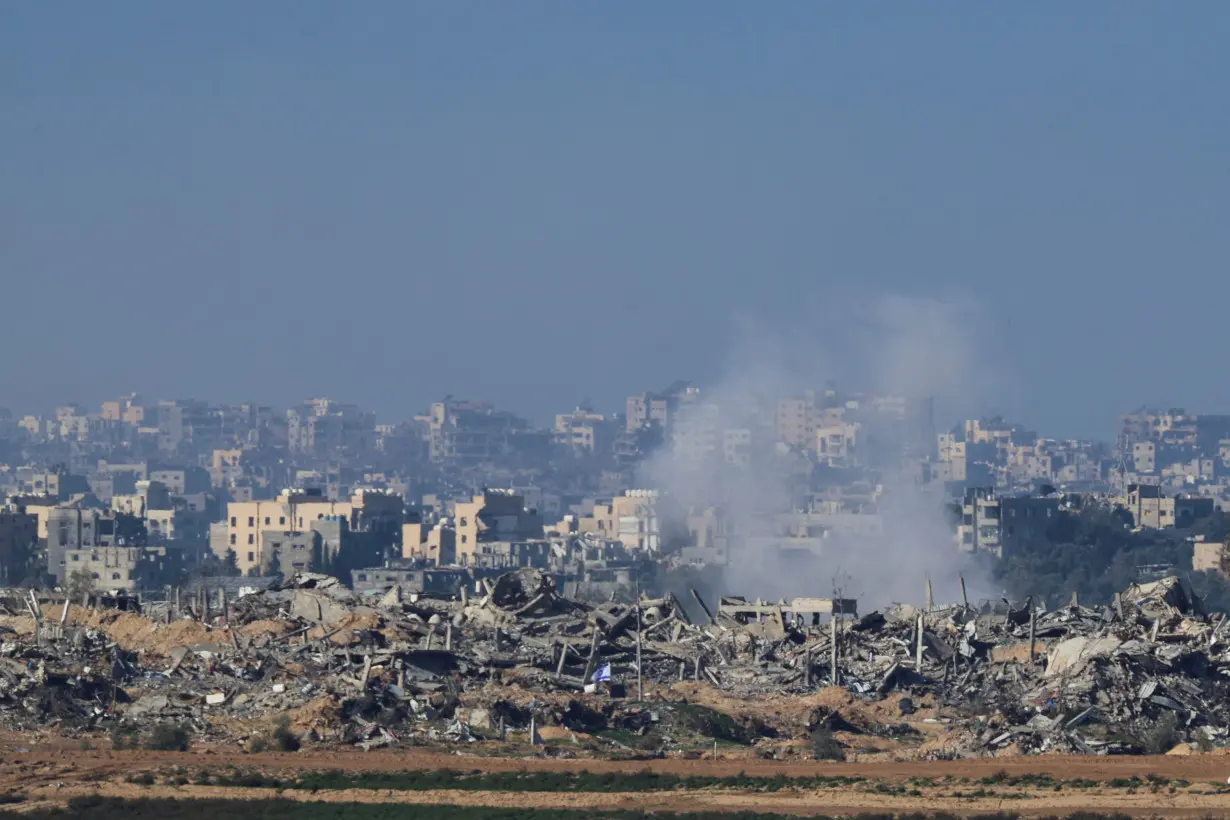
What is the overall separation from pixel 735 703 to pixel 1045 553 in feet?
244

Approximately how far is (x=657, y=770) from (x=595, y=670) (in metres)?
10.3

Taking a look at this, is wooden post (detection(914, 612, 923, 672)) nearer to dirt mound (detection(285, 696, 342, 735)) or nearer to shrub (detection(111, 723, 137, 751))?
dirt mound (detection(285, 696, 342, 735))

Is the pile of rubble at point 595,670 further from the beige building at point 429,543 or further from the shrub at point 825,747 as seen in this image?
the beige building at point 429,543

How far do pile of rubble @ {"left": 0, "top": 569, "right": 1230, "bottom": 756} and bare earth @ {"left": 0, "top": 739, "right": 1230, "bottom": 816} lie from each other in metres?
1.80

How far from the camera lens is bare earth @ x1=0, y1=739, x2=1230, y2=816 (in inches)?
1356

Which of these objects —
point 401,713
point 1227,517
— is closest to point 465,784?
point 401,713

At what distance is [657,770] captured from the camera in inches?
1524

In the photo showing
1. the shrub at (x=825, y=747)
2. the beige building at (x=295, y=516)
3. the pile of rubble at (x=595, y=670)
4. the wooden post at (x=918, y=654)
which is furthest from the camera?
the beige building at (x=295, y=516)

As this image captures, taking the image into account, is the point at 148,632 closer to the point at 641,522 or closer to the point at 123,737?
the point at 123,737

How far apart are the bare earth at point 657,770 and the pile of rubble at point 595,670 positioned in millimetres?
1801

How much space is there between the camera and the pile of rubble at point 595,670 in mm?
42375

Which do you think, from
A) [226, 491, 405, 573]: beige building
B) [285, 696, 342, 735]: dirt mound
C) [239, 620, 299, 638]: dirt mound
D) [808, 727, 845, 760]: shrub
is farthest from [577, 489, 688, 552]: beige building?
[285, 696, 342, 735]: dirt mound

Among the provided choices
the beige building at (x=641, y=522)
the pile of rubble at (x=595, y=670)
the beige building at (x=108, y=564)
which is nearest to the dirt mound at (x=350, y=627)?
the pile of rubble at (x=595, y=670)

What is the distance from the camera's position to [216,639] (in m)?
51.4
